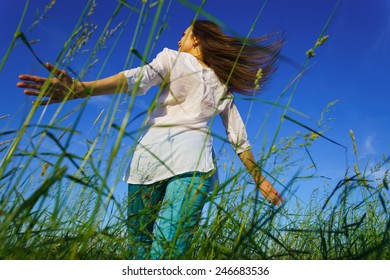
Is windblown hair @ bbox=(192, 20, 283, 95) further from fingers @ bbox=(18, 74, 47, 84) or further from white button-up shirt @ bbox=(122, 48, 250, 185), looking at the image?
fingers @ bbox=(18, 74, 47, 84)

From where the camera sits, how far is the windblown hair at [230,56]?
2.82 metres

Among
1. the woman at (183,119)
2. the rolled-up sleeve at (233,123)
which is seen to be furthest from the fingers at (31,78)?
the rolled-up sleeve at (233,123)

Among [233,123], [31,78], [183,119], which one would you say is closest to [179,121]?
[183,119]

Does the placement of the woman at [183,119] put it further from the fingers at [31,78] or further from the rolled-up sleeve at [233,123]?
the fingers at [31,78]

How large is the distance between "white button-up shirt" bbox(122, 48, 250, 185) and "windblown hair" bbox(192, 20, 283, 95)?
12 cm

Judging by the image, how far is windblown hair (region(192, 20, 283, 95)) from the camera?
282 cm

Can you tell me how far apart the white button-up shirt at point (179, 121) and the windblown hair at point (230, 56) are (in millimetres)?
122

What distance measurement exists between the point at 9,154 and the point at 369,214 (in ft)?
6.53

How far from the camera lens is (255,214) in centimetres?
136

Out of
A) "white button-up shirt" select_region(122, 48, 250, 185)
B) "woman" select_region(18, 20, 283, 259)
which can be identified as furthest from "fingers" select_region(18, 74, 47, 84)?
"white button-up shirt" select_region(122, 48, 250, 185)

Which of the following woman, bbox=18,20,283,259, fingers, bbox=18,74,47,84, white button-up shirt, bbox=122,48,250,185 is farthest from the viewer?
white button-up shirt, bbox=122,48,250,185

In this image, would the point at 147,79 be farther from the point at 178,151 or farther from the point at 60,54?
the point at 60,54

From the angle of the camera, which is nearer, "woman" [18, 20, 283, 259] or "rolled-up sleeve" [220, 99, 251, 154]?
"woman" [18, 20, 283, 259]
